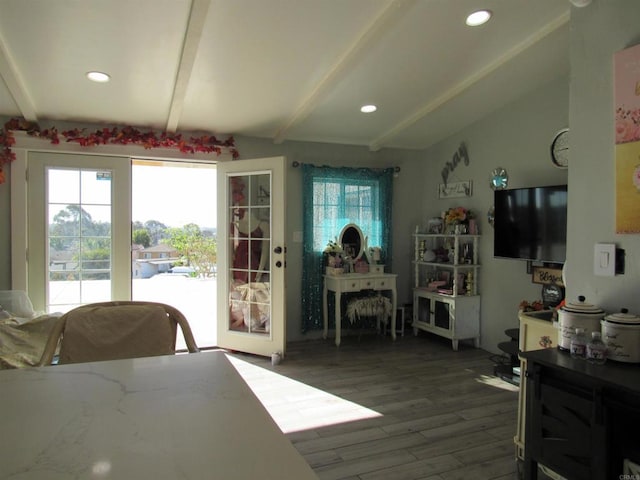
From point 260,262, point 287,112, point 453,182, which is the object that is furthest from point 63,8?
point 453,182

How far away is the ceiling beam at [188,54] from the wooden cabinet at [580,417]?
8.14 ft

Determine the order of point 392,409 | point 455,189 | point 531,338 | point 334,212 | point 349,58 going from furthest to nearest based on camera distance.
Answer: point 334,212
point 455,189
point 349,58
point 392,409
point 531,338

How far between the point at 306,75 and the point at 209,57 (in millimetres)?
776

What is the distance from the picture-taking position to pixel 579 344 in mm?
1774

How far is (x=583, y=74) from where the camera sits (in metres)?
1.95

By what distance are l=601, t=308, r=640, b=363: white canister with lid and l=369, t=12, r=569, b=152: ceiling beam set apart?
2123 millimetres

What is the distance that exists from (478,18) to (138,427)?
3.00 meters

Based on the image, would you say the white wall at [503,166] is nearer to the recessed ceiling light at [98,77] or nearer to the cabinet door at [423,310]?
the cabinet door at [423,310]

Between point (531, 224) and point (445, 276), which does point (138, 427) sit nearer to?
point (531, 224)

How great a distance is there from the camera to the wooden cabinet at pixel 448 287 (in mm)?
4500

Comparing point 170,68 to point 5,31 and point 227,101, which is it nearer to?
point 227,101

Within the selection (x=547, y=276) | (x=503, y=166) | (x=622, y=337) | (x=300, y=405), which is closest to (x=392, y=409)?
(x=300, y=405)

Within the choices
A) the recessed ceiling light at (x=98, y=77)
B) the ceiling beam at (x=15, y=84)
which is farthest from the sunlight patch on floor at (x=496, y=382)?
the ceiling beam at (x=15, y=84)

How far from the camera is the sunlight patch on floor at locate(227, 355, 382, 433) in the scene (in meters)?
2.81
